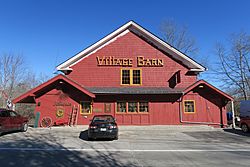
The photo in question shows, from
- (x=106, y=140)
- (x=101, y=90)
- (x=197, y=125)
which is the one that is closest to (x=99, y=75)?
(x=101, y=90)

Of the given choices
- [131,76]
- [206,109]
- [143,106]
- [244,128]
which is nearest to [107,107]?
[143,106]

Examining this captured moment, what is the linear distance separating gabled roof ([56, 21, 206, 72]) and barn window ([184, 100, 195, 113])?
3168 millimetres

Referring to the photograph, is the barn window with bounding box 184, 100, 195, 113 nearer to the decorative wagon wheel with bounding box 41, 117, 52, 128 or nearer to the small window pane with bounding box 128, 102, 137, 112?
the small window pane with bounding box 128, 102, 137, 112

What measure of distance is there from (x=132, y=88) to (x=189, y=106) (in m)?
5.49

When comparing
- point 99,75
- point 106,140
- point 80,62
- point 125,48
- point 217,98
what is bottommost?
point 106,140

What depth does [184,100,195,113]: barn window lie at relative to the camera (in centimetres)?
1916

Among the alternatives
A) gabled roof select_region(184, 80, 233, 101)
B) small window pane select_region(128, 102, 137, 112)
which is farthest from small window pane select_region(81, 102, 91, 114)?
gabled roof select_region(184, 80, 233, 101)

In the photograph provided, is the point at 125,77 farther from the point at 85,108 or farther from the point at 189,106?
the point at 189,106

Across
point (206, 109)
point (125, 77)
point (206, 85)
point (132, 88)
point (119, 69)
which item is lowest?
point (206, 109)

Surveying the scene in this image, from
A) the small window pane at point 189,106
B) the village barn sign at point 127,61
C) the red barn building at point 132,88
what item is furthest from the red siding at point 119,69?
the small window pane at point 189,106

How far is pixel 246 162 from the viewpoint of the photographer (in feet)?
25.4

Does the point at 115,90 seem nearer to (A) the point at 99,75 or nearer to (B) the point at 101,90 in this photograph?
(B) the point at 101,90

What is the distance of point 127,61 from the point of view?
20.0m

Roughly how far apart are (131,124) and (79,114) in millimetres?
4708
